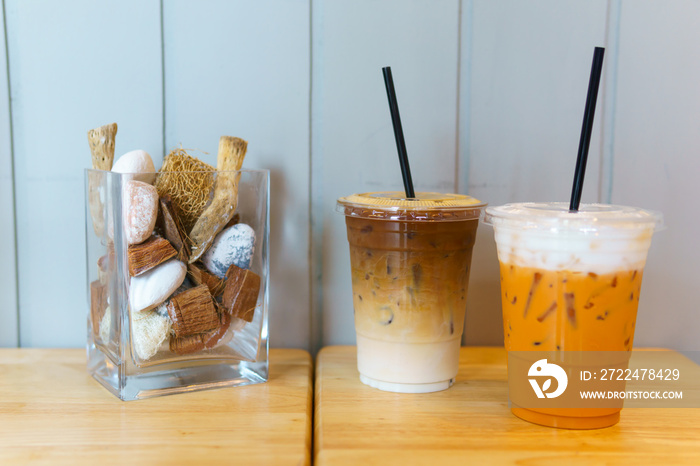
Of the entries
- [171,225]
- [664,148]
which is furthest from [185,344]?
[664,148]

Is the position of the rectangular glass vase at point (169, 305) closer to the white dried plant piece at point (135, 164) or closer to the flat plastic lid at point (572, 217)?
the white dried plant piece at point (135, 164)

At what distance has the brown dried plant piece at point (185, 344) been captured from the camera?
70 cm

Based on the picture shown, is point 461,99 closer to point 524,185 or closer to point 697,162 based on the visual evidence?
point 524,185

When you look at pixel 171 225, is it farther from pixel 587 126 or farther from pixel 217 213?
pixel 587 126

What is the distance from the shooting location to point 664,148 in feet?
2.99

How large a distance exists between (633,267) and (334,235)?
0.44m

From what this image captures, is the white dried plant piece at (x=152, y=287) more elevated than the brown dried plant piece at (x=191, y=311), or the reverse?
the white dried plant piece at (x=152, y=287)

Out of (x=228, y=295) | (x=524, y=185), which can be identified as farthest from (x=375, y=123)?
(x=228, y=295)

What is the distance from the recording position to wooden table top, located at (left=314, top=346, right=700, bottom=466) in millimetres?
563

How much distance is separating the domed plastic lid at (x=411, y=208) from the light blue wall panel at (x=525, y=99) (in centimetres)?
20

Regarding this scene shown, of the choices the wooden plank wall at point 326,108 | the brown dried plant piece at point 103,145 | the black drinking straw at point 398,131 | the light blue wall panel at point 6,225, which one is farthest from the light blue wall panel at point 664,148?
the light blue wall panel at point 6,225

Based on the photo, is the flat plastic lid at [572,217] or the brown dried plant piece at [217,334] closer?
the flat plastic lid at [572,217]

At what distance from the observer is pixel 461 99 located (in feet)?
2.92

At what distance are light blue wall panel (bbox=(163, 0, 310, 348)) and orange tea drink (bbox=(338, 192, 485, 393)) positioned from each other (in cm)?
19
